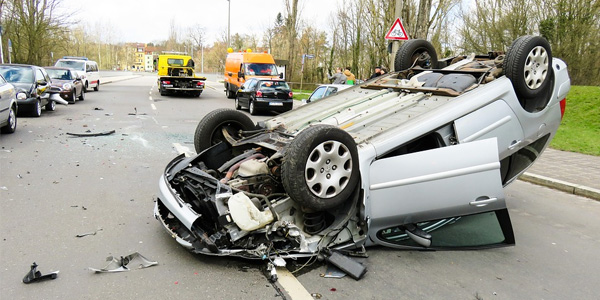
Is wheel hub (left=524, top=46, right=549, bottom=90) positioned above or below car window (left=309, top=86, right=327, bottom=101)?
above

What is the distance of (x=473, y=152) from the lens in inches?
152

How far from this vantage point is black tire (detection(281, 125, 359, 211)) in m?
3.55

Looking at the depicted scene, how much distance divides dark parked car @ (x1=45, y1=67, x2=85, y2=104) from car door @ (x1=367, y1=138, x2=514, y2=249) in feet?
55.6

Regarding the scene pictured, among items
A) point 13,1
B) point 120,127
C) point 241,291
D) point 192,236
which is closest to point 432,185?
point 241,291

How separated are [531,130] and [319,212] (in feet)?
8.12

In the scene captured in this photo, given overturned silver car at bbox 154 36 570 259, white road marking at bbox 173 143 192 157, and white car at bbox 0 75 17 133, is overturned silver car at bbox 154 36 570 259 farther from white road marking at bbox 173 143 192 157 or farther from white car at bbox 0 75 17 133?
white car at bbox 0 75 17 133

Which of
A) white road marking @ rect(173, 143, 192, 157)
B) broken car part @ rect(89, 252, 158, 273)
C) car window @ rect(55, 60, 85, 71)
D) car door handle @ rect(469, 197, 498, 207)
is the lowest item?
white road marking @ rect(173, 143, 192, 157)

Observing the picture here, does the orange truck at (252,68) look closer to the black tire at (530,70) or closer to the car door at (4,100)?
the car door at (4,100)

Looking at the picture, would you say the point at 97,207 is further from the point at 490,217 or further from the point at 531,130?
the point at 531,130

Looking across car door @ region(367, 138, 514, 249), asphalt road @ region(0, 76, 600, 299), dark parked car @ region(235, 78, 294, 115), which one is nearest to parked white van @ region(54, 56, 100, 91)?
dark parked car @ region(235, 78, 294, 115)

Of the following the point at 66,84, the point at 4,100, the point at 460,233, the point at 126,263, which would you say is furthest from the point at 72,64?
the point at 460,233

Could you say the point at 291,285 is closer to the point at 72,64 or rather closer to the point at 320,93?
the point at 320,93

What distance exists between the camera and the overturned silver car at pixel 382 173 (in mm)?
3662

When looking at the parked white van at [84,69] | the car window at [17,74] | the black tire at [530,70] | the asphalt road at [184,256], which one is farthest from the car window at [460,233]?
the parked white van at [84,69]
